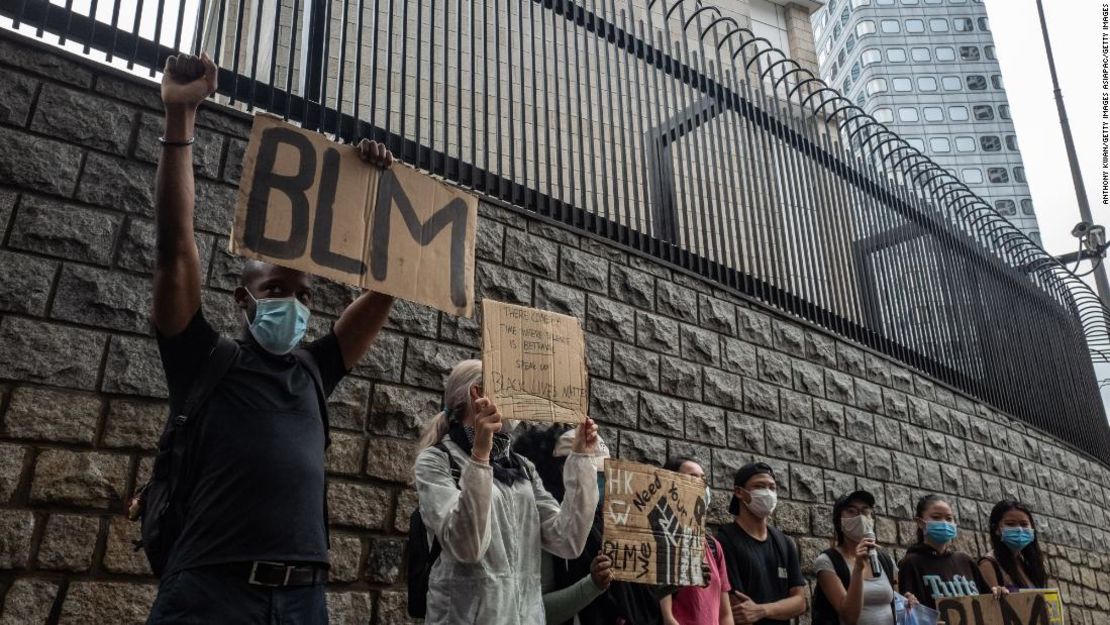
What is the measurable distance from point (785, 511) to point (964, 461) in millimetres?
3342

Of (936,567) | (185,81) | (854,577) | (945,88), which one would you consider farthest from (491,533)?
(945,88)

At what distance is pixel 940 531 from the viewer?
17.5ft

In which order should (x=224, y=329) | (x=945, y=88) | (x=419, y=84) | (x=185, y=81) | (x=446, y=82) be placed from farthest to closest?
(x=945, y=88), (x=446, y=82), (x=419, y=84), (x=224, y=329), (x=185, y=81)

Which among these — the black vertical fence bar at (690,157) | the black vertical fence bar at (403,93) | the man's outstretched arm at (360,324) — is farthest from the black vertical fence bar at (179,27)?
the black vertical fence bar at (690,157)

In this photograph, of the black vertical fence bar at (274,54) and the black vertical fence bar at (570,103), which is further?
the black vertical fence bar at (570,103)

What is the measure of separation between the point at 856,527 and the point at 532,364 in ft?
9.16

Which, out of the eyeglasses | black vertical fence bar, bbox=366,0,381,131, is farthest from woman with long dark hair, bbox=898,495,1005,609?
black vertical fence bar, bbox=366,0,381,131

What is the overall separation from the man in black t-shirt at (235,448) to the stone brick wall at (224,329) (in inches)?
56.5

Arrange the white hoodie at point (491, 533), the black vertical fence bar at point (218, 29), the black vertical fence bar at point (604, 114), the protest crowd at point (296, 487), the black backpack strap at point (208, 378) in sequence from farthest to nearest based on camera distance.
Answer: the black vertical fence bar at point (604, 114) → the black vertical fence bar at point (218, 29) → the white hoodie at point (491, 533) → the black backpack strap at point (208, 378) → the protest crowd at point (296, 487)

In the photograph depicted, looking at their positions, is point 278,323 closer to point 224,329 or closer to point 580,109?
point 224,329

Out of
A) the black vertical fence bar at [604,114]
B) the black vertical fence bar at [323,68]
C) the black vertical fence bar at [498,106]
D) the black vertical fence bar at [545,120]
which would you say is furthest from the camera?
the black vertical fence bar at [604,114]

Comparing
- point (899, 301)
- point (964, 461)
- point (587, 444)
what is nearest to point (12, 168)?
point (587, 444)

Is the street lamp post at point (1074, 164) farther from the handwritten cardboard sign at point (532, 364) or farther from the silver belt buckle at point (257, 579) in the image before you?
the silver belt buckle at point (257, 579)

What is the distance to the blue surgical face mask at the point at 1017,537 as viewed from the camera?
18.7 feet
